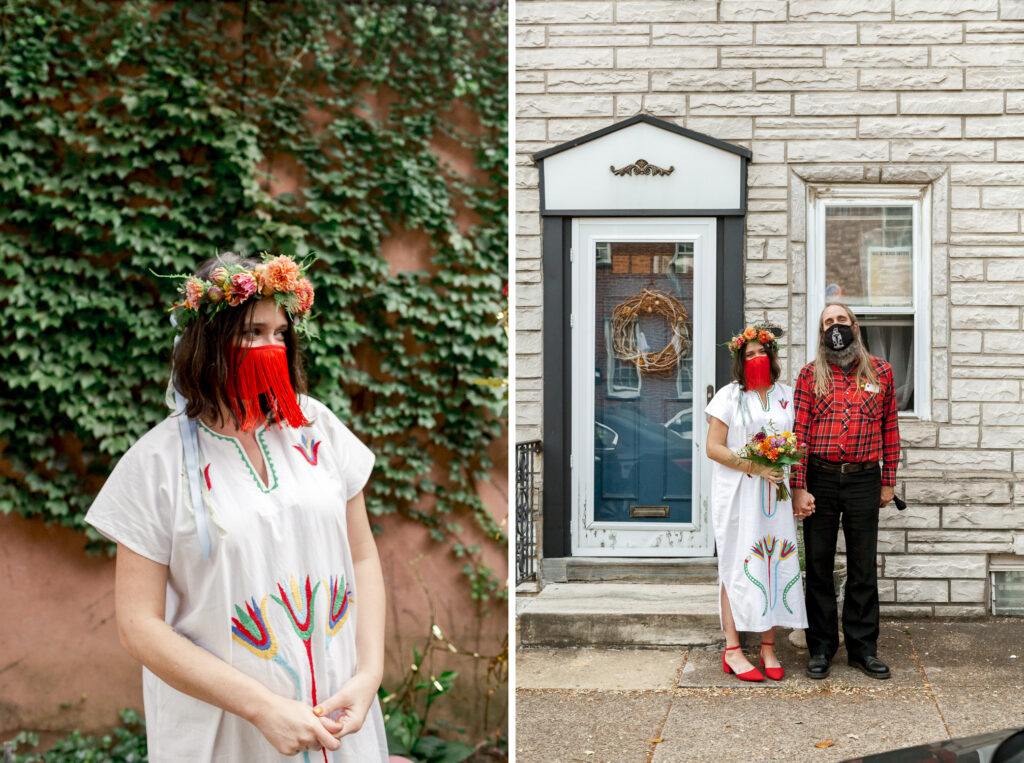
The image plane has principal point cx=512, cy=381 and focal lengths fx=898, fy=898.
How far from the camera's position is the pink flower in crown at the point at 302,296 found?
1.78 metres

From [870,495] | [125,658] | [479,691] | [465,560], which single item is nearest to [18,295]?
[125,658]

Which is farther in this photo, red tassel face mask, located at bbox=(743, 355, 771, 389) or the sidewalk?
red tassel face mask, located at bbox=(743, 355, 771, 389)

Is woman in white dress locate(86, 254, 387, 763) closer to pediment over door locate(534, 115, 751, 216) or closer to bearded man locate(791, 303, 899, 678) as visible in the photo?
pediment over door locate(534, 115, 751, 216)

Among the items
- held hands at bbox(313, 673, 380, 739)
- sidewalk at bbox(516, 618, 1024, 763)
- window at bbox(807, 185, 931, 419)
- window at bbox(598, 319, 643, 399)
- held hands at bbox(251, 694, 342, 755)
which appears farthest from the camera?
window at bbox(807, 185, 931, 419)

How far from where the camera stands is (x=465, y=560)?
394cm

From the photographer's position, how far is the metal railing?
10.8 feet

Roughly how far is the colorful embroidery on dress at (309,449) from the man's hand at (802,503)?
212cm

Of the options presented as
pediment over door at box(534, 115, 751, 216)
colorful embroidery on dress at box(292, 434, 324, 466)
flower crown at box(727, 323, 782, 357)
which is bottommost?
colorful embroidery on dress at box(292, 434, 324, 466)

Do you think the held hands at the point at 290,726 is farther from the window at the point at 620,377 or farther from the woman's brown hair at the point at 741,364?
the woman's brown hair at the point at 741,364

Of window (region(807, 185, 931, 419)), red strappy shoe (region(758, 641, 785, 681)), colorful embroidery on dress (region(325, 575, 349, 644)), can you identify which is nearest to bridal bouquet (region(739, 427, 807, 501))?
red strappy shoe (region(758, 641, 785, 681))

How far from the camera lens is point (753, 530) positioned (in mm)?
3307

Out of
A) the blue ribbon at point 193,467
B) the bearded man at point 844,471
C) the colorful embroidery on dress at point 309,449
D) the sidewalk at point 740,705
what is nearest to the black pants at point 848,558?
the bearded man at point 844,471

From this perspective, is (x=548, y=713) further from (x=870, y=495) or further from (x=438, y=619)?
(x=870, y=495)

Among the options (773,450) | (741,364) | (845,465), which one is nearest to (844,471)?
(845,465)
